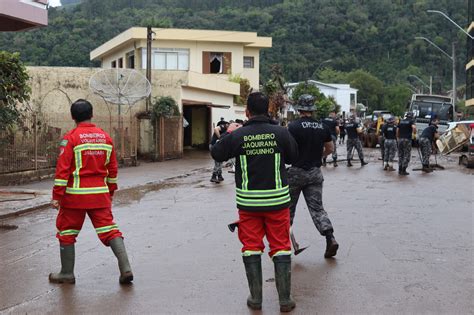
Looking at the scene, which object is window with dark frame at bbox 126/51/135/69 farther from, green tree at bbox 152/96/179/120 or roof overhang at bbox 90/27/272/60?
green tree at bbox 152/96/179/120

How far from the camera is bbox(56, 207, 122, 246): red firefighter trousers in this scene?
604 cm

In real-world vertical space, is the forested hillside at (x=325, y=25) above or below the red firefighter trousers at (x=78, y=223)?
above

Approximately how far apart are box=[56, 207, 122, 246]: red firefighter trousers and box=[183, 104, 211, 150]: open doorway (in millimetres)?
27206

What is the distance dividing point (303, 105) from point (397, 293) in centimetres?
238

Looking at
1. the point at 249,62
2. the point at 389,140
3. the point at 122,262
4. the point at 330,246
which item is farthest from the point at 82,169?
the point at 249,62

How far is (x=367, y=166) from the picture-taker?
20.8m

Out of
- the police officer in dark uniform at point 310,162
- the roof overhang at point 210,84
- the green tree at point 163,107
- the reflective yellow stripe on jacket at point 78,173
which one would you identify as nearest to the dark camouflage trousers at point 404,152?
the green tree at point 163,107

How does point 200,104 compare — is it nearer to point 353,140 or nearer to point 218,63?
point 353,140

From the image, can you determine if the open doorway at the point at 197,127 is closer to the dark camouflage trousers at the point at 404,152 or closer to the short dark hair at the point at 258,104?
the dark camouflage trousers at the point at 404,152

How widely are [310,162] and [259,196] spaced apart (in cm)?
205

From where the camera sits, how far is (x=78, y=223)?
6.08 meters

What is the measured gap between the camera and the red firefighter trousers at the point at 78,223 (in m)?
6.04

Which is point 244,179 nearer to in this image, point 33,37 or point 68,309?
point 68,309

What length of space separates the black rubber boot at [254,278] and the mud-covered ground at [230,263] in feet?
0.33
